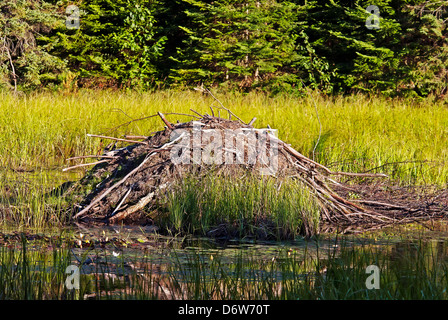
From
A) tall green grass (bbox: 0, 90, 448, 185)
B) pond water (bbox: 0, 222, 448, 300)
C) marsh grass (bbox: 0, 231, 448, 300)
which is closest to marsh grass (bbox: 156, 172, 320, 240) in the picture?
pond water (bbox: 0, 222, 448, 300)

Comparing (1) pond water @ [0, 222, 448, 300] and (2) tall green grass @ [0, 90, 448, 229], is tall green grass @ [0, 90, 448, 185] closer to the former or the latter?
(2) tall green grass @ [0, 90, 448, 229]

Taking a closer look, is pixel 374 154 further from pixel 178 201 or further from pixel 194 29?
pixel 194 29

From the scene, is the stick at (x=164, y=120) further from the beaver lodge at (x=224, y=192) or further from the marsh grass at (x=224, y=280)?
the marsh grass at (x=224, y=280)

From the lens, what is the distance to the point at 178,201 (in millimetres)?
5277

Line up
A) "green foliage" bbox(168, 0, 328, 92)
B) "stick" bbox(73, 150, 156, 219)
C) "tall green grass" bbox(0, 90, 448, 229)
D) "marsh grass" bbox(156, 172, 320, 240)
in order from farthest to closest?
"green foliage" bbox(168, 0, 328, 92) < "tall green grass" bbox(0, 90, 448, 229) < "stick" bbox(73, 150, 156, 219) < "marsh grass" bbox(156, 172, 320, 240)

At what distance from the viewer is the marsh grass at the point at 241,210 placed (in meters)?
5.15

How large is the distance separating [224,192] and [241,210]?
260 millimetres

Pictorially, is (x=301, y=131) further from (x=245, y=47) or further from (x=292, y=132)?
(x=245, y=47)

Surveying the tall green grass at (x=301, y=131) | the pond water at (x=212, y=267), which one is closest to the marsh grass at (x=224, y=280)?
the pond water at (x=212, y=267)

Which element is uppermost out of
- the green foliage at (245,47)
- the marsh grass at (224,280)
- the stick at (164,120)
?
the green foliage at (245,47)

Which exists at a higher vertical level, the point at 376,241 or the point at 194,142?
the point at 194,142

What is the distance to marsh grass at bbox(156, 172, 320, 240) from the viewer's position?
203 inches
